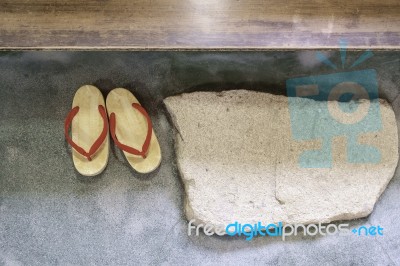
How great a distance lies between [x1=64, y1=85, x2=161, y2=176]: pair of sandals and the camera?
4.99ft

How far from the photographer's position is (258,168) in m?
1.50

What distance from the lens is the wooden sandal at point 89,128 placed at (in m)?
1.52

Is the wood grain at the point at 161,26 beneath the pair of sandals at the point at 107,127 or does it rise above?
above

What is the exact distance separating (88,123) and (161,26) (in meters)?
0.42

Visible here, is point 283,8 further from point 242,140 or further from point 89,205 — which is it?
point 89,205

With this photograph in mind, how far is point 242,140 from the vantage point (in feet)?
4.94

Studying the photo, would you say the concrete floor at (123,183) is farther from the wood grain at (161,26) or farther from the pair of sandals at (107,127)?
the wood grain at (161,26)

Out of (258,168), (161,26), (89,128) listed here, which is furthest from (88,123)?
(258,168)

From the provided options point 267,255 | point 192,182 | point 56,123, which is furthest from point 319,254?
point 56,123

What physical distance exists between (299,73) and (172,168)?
0.51 m

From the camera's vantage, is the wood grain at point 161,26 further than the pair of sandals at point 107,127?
No

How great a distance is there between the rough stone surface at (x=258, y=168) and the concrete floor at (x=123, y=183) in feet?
0.22

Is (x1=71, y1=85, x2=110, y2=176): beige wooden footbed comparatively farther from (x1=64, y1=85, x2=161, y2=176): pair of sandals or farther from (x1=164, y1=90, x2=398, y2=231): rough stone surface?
(x1=164, y1=90, x2=398, y2=231): rough stone surface

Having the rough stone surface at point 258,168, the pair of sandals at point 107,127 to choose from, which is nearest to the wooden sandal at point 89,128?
the pair of sandals at point 107,127
